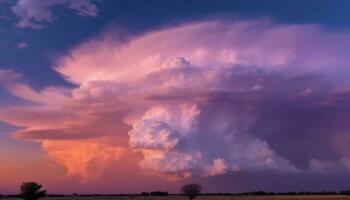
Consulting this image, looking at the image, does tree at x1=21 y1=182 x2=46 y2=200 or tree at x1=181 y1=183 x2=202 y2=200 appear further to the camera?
tree at x1=181 y1=183 x2=202 y2=200

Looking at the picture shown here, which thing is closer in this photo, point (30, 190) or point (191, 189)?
point (30, 190)

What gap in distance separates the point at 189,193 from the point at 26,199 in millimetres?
56234

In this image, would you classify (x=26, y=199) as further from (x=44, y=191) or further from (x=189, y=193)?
(x=189, y=193)

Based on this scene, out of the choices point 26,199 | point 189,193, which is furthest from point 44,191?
point 189,193

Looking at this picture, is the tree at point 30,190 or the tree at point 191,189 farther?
the tree at point 191,189

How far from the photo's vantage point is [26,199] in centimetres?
14462

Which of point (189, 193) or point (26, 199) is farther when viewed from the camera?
point (189, 193)

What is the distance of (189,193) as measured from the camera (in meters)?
179

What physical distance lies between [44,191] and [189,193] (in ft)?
171

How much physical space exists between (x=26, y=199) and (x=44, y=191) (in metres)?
5.03

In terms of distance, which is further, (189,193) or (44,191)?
(189,193)

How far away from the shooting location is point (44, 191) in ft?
479
